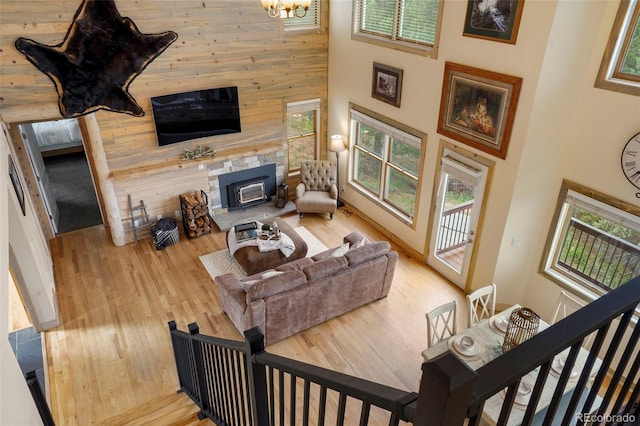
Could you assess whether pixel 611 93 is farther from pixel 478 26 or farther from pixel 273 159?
pixel 273 159

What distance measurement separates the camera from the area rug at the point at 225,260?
6.99 meters

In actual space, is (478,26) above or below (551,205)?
above

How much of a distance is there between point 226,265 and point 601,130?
5.42 meters

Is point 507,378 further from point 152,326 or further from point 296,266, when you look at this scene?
point 152,326

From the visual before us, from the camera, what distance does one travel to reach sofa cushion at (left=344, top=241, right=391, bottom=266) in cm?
573

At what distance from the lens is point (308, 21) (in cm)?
798

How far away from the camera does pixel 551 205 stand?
5.57m

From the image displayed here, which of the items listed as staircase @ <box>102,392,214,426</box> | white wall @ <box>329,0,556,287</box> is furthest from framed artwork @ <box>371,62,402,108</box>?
staircase @ <box>102,392,214,426</box>

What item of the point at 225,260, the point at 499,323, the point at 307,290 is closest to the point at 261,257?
the point at 225,260

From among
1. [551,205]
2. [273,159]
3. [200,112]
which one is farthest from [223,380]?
[273,159]

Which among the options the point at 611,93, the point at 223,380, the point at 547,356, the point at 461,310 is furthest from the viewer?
the point at 461,310

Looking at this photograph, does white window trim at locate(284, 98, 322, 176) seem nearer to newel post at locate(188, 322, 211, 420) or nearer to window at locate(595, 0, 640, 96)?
window at locate(595, 0, 640, 96)

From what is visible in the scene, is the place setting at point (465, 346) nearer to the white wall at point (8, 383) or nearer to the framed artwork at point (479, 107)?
the framed artwork at point (479, 107)

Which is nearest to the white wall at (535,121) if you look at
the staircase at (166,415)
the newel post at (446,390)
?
the staircase at (166,415)
